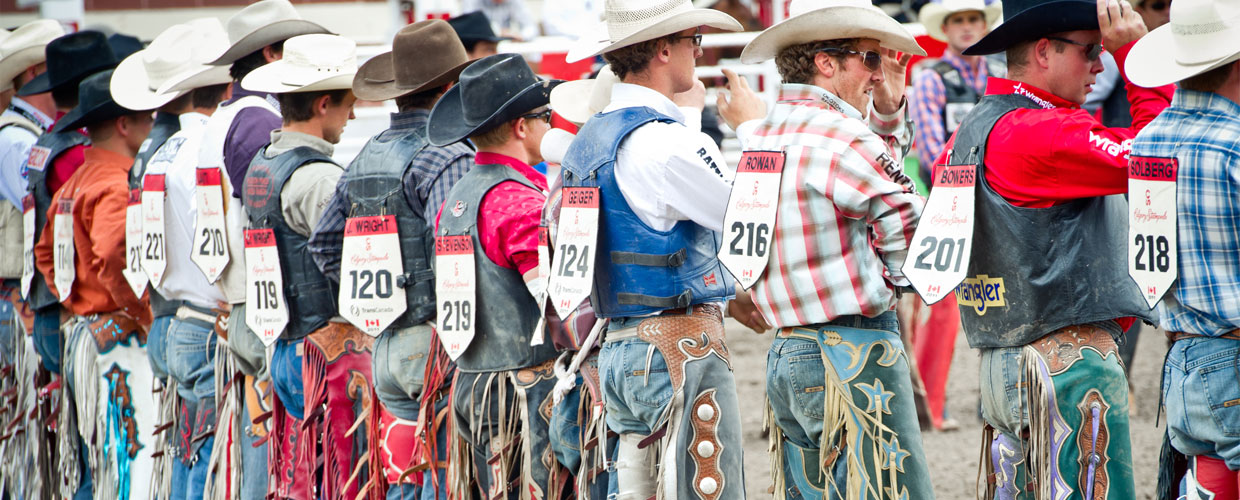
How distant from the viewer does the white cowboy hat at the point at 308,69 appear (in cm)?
576

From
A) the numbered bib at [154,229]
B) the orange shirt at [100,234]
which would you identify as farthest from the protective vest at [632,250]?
the orange shirt at [100,234]

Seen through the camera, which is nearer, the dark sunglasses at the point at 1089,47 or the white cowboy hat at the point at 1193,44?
the white cowboy hat at the point at 1193,44

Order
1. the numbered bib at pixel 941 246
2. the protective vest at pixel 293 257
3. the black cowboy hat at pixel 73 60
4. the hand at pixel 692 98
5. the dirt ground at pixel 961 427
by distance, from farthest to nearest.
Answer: the black cowboy hat at pixel 73 60, the dirt ground at pixel 961 427, the protective vest at pixel 293 257, the hand at pixel 692 98, the numbered bib at pixel 941 246

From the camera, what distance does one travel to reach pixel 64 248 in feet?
22.9

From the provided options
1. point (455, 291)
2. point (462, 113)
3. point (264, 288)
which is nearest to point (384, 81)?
point (462, 113)

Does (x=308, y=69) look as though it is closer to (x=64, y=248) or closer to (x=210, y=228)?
(x=210, y=228)

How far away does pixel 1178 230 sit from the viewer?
3.75 meters

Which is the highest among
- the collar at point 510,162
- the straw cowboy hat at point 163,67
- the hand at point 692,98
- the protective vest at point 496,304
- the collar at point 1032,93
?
the straw cowboy hat at point 163,67

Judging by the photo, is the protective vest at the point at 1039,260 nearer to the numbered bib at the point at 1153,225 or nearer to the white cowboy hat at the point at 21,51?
the numbered bib at the point at 1153,225

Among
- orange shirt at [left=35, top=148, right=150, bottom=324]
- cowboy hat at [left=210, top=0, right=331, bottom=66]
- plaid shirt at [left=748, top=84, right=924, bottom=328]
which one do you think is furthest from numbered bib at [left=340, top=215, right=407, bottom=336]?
orange shirt at [left=35, top=148, right=150, bottom=324]

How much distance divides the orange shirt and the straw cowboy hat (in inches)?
15.6

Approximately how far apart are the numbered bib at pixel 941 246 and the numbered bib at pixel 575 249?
1.02 m

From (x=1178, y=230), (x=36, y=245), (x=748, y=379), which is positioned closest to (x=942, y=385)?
(x=748, y=379)

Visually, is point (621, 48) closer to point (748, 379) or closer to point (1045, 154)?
point (1045, 154)
